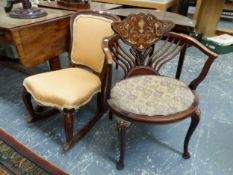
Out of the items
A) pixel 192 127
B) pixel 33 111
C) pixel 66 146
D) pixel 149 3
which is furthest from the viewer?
pixel 149 3

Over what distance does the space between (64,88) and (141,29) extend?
0.68 meters

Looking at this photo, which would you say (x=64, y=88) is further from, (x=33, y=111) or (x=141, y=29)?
(x=141, y=29)

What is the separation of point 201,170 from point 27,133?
4.18 ft

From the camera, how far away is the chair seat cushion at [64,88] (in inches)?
54.5

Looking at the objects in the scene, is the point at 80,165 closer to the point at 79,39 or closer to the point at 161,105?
the point at 161,105

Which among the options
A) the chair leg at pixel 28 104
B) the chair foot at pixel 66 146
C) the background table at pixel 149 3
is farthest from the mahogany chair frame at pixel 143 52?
the background table at pixel 149 3

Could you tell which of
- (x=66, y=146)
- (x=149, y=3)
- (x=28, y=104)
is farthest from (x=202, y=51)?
(x=149, y=3)

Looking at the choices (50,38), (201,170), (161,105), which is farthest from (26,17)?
(201,170)

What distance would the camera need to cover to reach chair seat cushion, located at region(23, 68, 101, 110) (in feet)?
→ 4.54

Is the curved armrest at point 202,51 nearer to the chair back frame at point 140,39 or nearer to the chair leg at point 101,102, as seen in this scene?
the chair back frame at point 140,39

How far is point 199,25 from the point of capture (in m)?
3.44

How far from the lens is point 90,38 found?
167 cm

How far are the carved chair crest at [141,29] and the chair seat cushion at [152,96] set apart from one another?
0.97ft

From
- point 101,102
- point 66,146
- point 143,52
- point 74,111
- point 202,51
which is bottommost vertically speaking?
point 66,146
